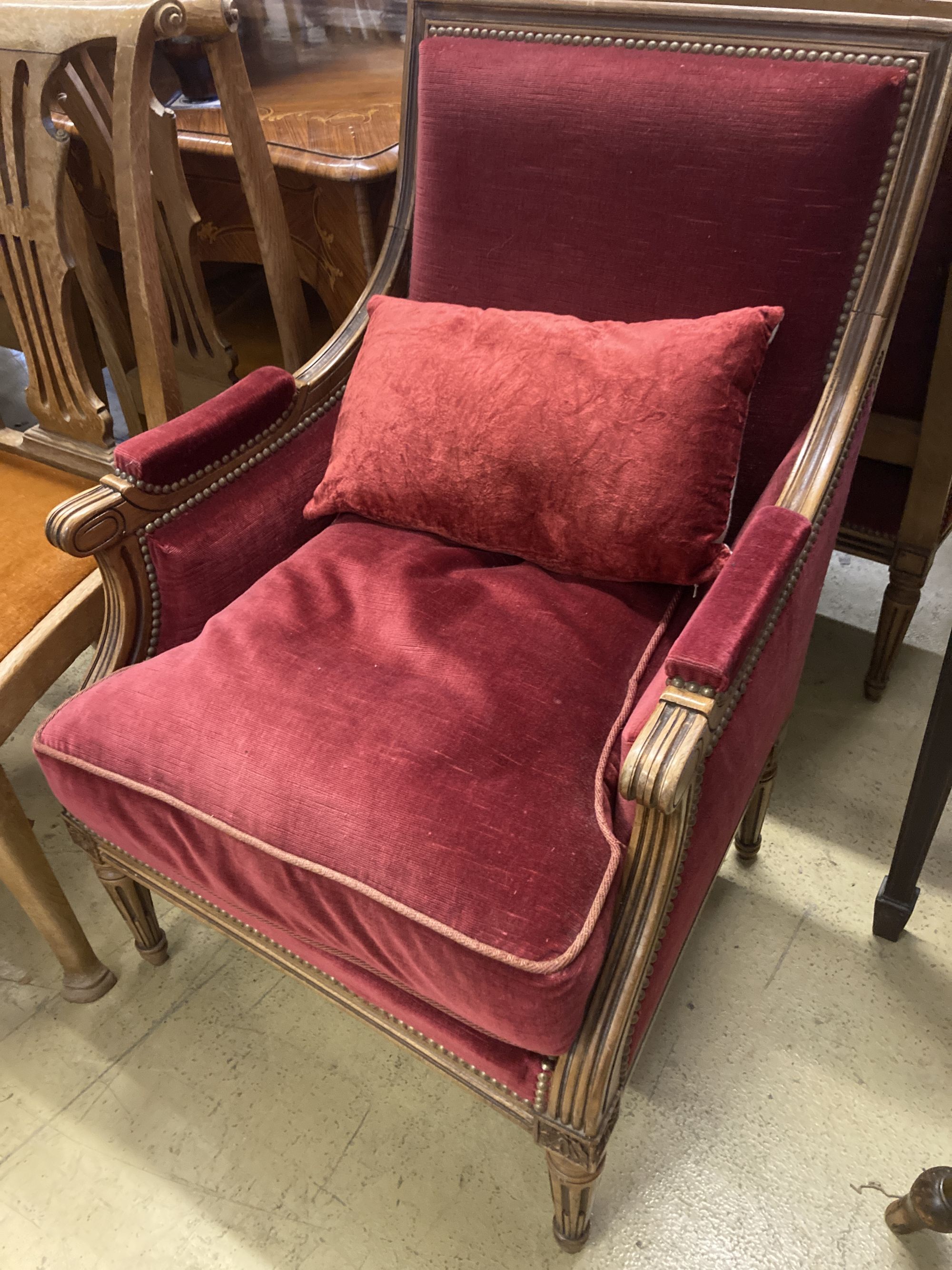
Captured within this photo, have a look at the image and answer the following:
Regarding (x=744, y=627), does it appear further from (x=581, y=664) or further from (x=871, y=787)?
(x=871, y=787)

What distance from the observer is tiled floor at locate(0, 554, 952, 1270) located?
1.01 metres

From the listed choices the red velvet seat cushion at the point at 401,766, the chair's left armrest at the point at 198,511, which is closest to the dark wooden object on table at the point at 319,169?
the chair's left armrest at the point at 198,511

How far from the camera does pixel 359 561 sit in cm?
112

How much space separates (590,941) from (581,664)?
1.00 feet

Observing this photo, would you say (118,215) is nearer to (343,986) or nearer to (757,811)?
(343,986)

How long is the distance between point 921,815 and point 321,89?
1772 millimetres

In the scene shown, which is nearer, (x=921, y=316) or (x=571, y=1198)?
(x=571, y=1198)

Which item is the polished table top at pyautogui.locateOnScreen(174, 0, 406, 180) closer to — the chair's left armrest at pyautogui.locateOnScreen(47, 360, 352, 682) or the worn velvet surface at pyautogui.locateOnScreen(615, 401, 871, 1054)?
the chair's left armrest at pyautogui.locateOnScreen(47, 360, 352, 682)

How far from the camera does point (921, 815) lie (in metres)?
1.13

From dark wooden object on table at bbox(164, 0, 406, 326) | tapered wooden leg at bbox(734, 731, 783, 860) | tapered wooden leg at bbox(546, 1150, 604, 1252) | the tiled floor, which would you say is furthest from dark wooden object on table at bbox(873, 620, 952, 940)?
dark wooden object on table at bbox(164, 0, 406, 326)

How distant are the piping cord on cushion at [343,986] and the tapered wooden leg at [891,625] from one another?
0.98 metres

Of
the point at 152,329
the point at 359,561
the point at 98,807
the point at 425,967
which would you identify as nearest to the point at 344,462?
the point at 359,561

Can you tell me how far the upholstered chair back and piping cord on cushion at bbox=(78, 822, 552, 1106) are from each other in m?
0.74

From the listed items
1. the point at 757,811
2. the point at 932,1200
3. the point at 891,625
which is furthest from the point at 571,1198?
the point at 891,625
